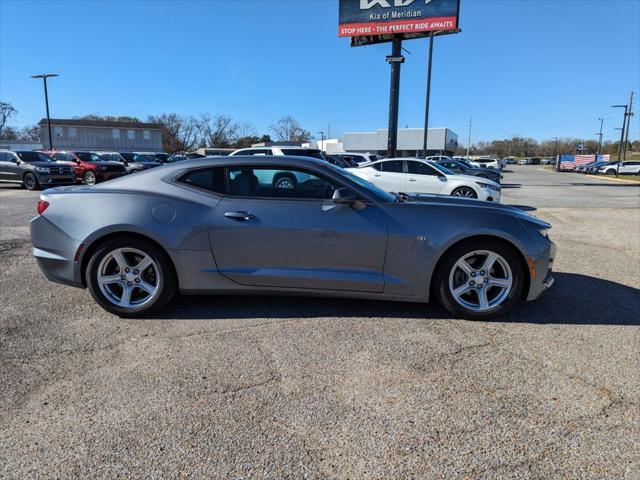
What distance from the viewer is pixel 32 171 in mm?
18031

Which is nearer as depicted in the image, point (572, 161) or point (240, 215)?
point (240, 215)

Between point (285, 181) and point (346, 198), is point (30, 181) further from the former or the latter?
point (346, 198)

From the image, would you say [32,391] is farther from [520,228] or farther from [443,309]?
[520,228]

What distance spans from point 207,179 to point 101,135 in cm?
7532

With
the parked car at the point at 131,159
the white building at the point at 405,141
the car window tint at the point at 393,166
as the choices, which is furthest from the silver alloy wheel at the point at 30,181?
the white building at the point at 405,141

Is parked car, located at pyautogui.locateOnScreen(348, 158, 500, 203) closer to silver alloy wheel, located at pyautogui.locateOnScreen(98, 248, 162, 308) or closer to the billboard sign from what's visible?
silver alloy wheel, located at pyautogui.locateOnScreen(98, 248, 162, 308)

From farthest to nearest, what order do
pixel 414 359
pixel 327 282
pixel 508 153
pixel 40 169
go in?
1. pixel 508 153
2. pixel 40 169
3. pixel 327 282
4. pixel 414 359

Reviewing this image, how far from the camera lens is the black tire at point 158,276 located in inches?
151

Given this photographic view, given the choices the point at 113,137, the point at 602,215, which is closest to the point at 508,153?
the point at 113,137

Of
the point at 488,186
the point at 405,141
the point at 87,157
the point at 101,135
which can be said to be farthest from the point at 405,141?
the point at 488,186

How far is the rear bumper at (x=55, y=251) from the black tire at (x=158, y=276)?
0.16 metres

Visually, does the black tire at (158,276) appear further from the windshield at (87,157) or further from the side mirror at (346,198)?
the windshield at (87,157)

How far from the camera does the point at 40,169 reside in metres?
18.0

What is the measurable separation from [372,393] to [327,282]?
4.11ft
